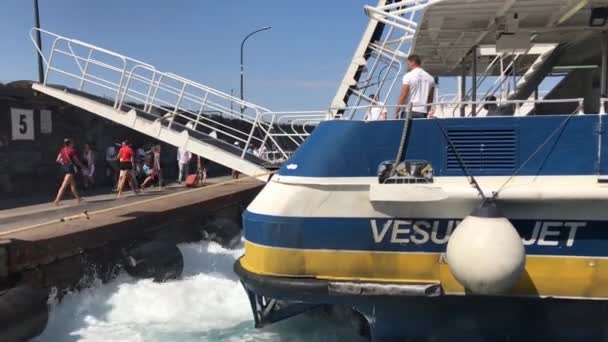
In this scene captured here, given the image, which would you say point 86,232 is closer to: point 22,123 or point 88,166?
point 22,123

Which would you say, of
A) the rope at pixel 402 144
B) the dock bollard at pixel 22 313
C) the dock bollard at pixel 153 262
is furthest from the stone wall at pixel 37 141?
the rope at pixel 402 144

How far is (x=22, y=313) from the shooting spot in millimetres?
5625

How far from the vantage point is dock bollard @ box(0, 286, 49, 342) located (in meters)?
5.39

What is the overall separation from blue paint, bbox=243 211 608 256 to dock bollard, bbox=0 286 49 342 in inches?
102

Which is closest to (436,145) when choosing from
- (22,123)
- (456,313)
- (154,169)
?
(456,313)

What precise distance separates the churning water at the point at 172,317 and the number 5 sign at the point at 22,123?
17.7ft

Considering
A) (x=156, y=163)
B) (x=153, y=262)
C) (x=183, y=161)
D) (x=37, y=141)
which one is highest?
(x=37, y=141)

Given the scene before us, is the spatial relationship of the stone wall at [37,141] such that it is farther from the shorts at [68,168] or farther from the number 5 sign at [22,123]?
the shorts at [68,168]

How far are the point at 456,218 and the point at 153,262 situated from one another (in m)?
4.91

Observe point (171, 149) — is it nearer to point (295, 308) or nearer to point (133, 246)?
point (133, 246)

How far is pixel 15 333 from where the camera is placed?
5.51 metres

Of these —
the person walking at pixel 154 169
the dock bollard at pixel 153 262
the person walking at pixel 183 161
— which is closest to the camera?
the dock bollard at pixel 153 262

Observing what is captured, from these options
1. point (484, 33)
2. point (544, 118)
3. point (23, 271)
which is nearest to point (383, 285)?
point (544, 118)

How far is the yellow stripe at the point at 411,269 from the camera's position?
13.8ft
